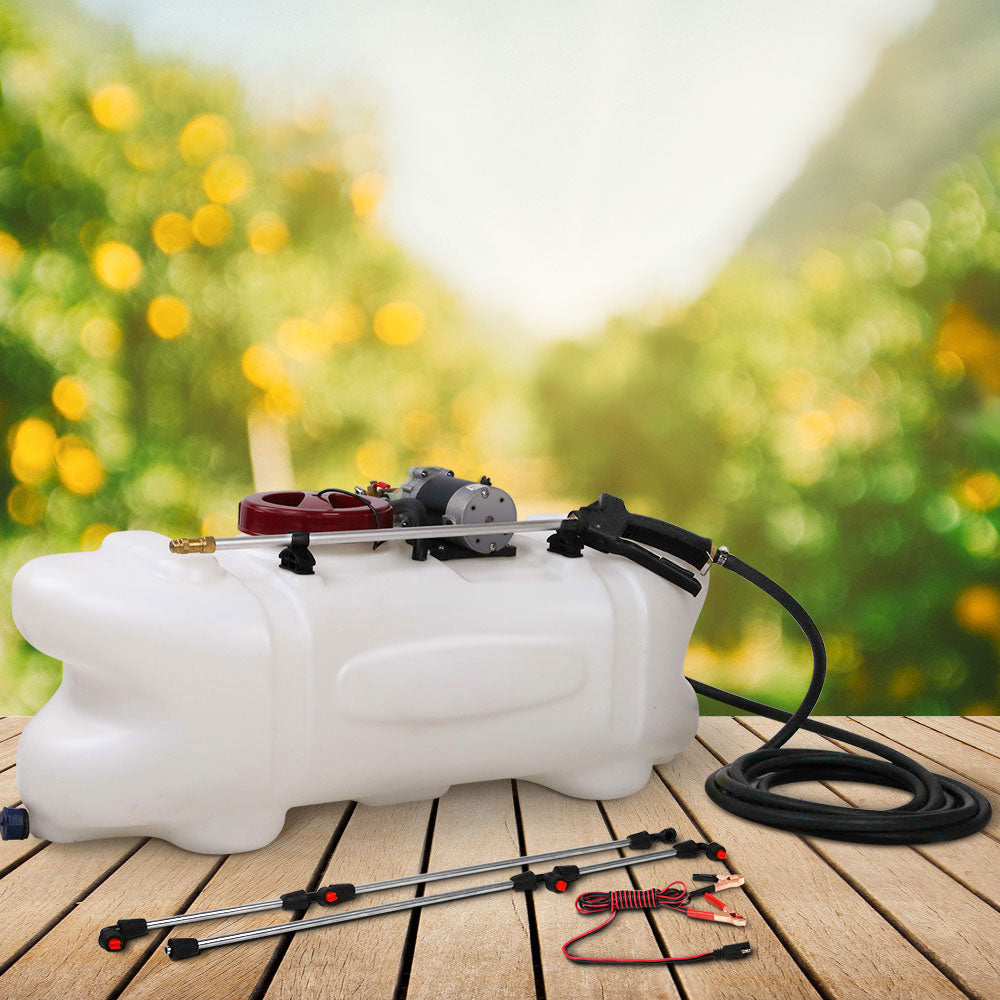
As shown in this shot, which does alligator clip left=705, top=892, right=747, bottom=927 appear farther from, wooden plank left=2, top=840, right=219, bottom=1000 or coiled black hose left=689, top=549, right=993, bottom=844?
wooden plank left=2, top=840, right=219, bottom=1000

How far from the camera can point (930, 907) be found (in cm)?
125

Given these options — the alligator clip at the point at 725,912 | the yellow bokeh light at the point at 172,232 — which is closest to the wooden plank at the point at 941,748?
the alligator clip at the point at 725,912

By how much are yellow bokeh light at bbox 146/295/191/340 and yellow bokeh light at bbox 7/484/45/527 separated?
0.49 metres

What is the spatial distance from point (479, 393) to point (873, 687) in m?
1.24

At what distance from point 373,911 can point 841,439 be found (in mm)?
1736

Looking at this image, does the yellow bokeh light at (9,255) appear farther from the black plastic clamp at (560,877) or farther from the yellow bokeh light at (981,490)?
the yellow bokeh light at (981,490)

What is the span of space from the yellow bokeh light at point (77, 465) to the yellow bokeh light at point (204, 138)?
73 cm

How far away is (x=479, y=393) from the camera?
99.1 inches

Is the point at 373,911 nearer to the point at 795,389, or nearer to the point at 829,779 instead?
the point at 829,779

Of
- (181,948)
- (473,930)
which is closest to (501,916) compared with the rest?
(473,930)

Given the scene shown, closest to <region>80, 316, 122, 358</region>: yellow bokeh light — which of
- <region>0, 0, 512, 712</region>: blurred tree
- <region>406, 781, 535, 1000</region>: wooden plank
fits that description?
<region>0, 0, 512, 712</region>: blurred tree

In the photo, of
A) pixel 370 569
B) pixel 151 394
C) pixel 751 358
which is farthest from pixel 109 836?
pixel 751 358

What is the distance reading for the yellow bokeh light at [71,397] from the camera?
94.3 inches

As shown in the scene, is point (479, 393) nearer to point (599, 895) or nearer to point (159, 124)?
point (159, 124)
